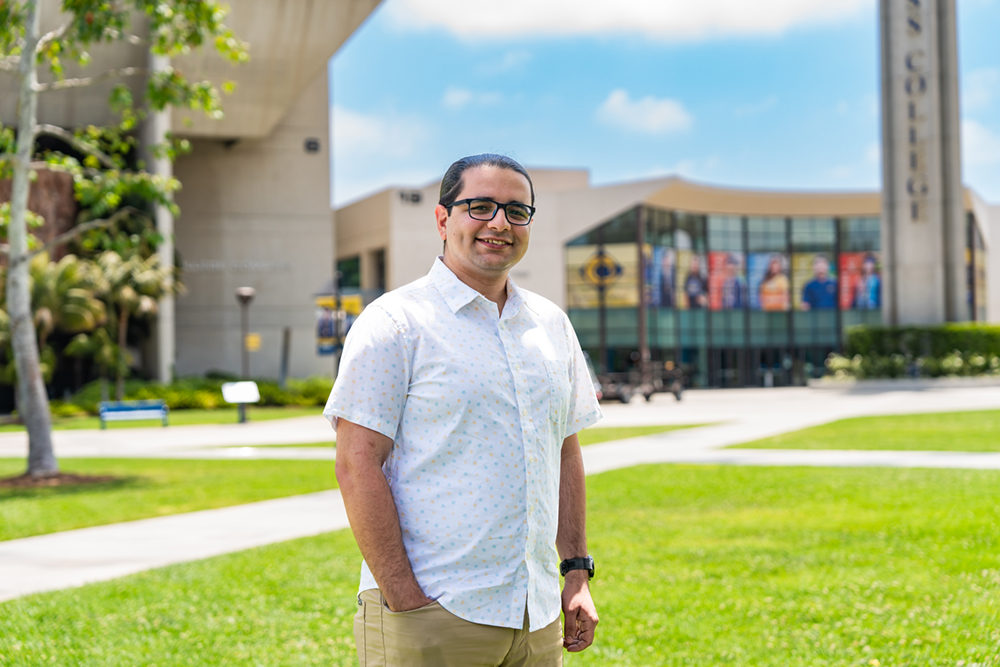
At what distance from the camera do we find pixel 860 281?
5797 centimetres

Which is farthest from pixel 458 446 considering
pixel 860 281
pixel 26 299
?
pixel 860 281

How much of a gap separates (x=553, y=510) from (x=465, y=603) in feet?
1.25

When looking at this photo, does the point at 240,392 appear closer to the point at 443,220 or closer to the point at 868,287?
the point at 443,220

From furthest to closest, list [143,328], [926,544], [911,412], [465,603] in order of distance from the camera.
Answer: [143,328], [911,412], [926,544], [465,603]

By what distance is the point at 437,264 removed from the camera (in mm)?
2652

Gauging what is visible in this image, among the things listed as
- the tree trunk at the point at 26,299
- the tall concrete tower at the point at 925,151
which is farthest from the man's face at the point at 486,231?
the tall concrete tower at the point at 925,151

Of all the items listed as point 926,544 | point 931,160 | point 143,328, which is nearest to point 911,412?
point 931,160

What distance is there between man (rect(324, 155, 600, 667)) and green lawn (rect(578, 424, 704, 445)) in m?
14.8

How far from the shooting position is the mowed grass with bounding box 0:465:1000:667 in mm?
5008

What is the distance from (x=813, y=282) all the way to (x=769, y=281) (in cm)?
297

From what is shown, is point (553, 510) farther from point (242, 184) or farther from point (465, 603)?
point (242, 184)

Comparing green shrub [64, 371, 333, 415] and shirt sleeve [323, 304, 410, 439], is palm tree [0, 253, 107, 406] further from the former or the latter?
shirt sleeve [323, 304, 410, 439]

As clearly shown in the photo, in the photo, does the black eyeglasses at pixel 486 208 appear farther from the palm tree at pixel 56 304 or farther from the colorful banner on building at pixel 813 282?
the colorful banner on building at pixel 813 282

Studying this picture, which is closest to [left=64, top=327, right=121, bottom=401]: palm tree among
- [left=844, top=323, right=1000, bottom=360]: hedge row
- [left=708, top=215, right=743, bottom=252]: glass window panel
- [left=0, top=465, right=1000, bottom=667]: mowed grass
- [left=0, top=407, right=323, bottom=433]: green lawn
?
[left=0, top=407, right=323, bottom=433]: green lawn
